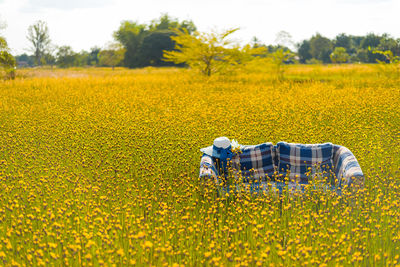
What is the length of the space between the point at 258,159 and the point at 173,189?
1.30 m

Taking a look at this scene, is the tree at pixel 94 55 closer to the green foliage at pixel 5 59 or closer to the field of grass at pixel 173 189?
the green foliage at pixel 5 59

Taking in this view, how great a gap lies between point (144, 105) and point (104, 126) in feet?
11.1

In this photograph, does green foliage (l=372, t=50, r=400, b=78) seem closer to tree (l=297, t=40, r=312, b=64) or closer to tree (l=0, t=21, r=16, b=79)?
tree (l=0, t=21, r=16, b=79)

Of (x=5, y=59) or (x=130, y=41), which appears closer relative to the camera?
(x=5, y=59)

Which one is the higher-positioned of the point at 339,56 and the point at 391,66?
the point at 339,56

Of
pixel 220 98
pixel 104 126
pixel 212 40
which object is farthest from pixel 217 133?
pixel 212 40

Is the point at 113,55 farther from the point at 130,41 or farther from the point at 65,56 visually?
→ the point at 65,56

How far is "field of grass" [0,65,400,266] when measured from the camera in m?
3.19

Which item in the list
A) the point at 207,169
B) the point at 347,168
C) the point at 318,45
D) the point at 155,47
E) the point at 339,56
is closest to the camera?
the point at 347,168

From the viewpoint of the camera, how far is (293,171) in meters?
5.30

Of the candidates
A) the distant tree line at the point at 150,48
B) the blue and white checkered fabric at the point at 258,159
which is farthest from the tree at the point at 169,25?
the blue and white checkered fabric at the point at 258,159

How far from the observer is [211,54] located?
19.6 meters

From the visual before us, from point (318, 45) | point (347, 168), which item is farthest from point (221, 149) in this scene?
point (318, 45)

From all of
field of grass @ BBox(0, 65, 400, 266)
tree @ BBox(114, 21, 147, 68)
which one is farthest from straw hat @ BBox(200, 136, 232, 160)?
tree @ BBox(114, 21, 147, 68)
